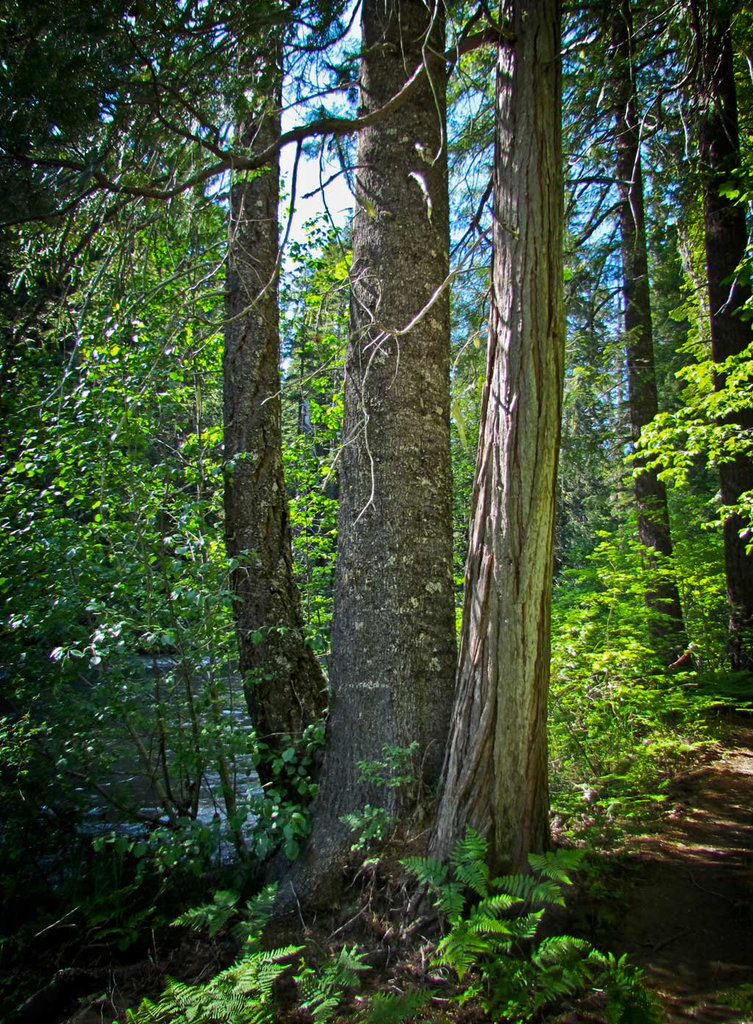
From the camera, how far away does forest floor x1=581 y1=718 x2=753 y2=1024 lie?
7.03 feet

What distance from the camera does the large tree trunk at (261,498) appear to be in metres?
3.60

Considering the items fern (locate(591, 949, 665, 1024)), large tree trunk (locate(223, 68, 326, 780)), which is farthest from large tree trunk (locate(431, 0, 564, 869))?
large tree trunk (locate(223, 68, 326, 780))

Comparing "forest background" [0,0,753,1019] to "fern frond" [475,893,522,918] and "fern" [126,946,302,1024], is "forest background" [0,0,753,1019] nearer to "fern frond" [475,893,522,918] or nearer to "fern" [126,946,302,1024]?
"fern frond" [475,893,522,918]

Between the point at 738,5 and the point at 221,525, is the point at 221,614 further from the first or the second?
the point at 738,5

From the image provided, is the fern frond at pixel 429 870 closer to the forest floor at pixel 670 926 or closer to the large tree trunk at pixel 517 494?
the large tree trunk at pixel 517 494

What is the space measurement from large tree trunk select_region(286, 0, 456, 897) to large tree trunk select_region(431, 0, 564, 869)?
420 mm

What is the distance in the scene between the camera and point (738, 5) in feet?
A: 12.9

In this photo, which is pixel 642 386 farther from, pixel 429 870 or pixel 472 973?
pixel 472 973

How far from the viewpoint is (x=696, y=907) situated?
2.65m

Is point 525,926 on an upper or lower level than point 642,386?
lower

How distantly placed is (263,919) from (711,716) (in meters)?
4.73

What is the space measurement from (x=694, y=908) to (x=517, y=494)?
213 centimetres

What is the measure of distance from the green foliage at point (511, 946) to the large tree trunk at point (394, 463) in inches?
22.6

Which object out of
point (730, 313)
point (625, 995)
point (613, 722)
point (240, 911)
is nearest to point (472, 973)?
point (625, 995)
